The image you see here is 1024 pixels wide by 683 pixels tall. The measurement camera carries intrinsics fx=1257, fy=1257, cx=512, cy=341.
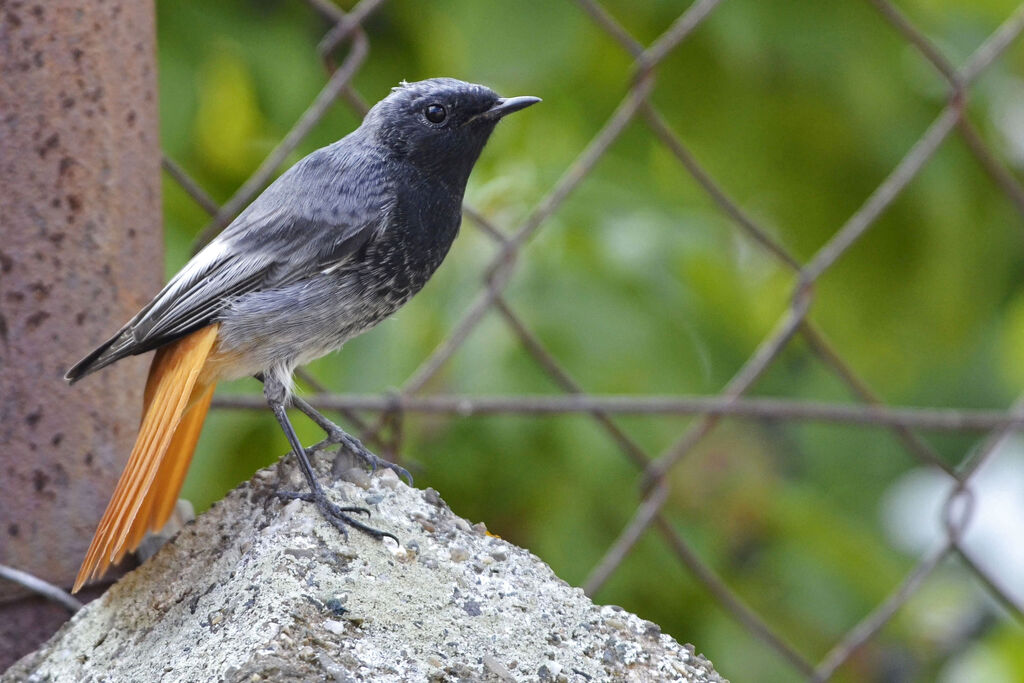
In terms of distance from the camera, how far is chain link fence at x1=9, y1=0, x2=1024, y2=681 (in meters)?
2.18

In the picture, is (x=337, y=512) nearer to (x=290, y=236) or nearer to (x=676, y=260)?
(x=290, y=236)

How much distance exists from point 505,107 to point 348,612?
3.03 feet

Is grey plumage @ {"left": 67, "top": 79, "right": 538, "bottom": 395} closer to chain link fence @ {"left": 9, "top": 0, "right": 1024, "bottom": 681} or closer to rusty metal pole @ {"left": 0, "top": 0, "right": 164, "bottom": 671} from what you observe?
rusty metal pole @ {"left": 0, "top": 0, "right": 164, "bottom": 671}

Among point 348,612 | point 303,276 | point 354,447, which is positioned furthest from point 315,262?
point 348,612

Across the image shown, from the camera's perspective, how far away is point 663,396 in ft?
8.20

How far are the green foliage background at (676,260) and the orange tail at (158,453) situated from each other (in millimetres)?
670

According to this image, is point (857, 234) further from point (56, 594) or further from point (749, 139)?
point (56, 594)

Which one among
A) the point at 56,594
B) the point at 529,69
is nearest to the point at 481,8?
the point at 529,69

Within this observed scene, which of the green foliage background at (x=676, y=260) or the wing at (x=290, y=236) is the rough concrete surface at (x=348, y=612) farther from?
the green foliage background at (x=676, y=260)

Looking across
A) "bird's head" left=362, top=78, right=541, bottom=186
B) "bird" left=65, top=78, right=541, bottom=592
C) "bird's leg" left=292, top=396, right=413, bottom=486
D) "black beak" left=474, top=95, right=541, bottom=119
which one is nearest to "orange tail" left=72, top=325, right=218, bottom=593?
"bird" left=65, top=78, right=541, bottom=592

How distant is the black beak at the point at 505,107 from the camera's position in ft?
5.90

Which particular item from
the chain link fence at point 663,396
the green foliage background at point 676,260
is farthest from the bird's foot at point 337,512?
the green foliage background at point 676,260

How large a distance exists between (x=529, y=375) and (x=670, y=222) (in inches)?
16.6

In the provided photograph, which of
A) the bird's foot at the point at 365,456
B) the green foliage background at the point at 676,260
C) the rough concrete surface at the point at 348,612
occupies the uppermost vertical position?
the green foliage background at the point at 676,260
